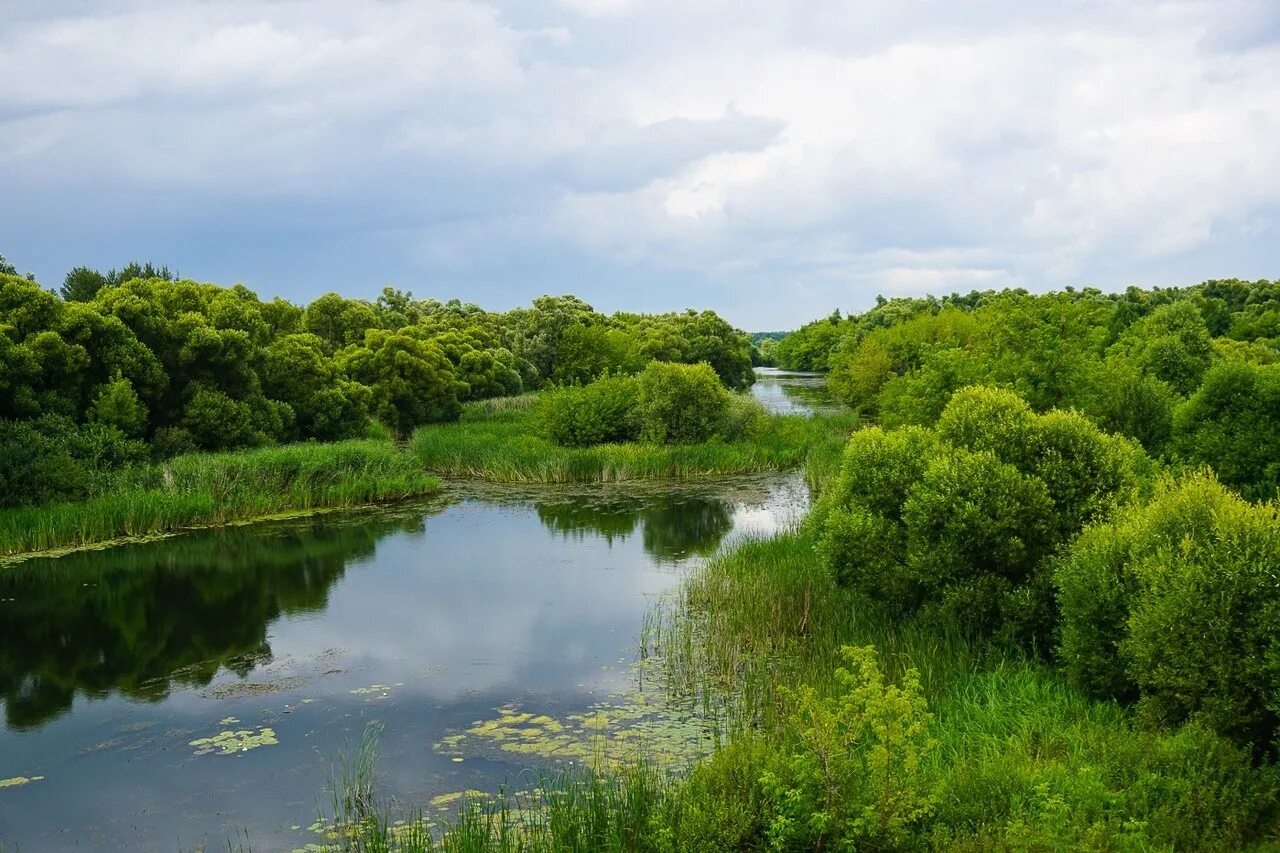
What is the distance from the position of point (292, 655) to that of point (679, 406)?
2137 centimetres

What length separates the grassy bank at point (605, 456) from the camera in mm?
29172

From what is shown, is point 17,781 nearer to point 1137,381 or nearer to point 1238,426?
point 1238,426

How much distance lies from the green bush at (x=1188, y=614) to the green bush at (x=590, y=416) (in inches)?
1000

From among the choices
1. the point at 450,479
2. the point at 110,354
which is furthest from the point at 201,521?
the point at 450,479

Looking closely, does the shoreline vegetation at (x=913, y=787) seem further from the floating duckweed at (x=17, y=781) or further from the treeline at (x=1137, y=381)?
the treeline at (x=1137, y=381)

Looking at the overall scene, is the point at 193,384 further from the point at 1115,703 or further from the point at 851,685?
the point at 1115,703

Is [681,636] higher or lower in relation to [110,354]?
lower

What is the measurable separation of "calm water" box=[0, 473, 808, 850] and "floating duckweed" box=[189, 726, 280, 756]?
0.04 metres

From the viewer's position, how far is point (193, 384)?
26.5m

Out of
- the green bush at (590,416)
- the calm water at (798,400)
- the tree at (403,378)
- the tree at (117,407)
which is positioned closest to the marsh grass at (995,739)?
the tree at (117,407)

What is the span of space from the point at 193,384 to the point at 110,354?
3.02 meters

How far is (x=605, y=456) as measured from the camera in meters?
30.0

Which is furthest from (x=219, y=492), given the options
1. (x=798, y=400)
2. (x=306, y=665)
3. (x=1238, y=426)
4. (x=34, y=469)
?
(x=798, y=400)

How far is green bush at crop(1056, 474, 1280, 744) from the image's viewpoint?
23.4ft
